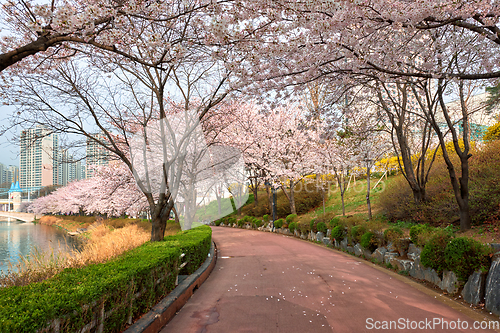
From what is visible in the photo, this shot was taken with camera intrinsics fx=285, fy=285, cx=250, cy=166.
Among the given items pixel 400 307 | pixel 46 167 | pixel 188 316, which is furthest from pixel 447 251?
pixel 46 167

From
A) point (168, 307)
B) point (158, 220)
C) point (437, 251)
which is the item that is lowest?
point (168, 307)

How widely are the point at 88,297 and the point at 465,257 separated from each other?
231 inches

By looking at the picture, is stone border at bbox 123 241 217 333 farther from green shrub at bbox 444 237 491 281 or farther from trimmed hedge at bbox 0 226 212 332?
green shrub at bbox 444 237 491 281

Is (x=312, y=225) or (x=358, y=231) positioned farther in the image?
(x=312, y=225)

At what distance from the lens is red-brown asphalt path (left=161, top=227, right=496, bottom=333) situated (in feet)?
13.8

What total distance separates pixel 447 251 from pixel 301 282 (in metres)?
3.00

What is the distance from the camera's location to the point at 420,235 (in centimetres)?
650

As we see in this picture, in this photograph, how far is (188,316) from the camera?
15.5 feet

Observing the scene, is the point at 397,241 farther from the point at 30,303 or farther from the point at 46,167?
the point at 46,167

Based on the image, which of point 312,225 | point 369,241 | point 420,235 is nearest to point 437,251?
point 420,235

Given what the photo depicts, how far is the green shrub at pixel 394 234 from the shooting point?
780cm

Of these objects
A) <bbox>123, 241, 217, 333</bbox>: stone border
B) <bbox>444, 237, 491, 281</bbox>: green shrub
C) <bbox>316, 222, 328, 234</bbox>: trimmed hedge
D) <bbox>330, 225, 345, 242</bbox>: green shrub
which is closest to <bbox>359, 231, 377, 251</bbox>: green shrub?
<bbox>330, 225, 345, 242</bbox>: green shrub

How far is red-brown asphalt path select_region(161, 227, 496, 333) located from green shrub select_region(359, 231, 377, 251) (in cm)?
101

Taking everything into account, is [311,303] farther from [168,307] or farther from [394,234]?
[394,234]
